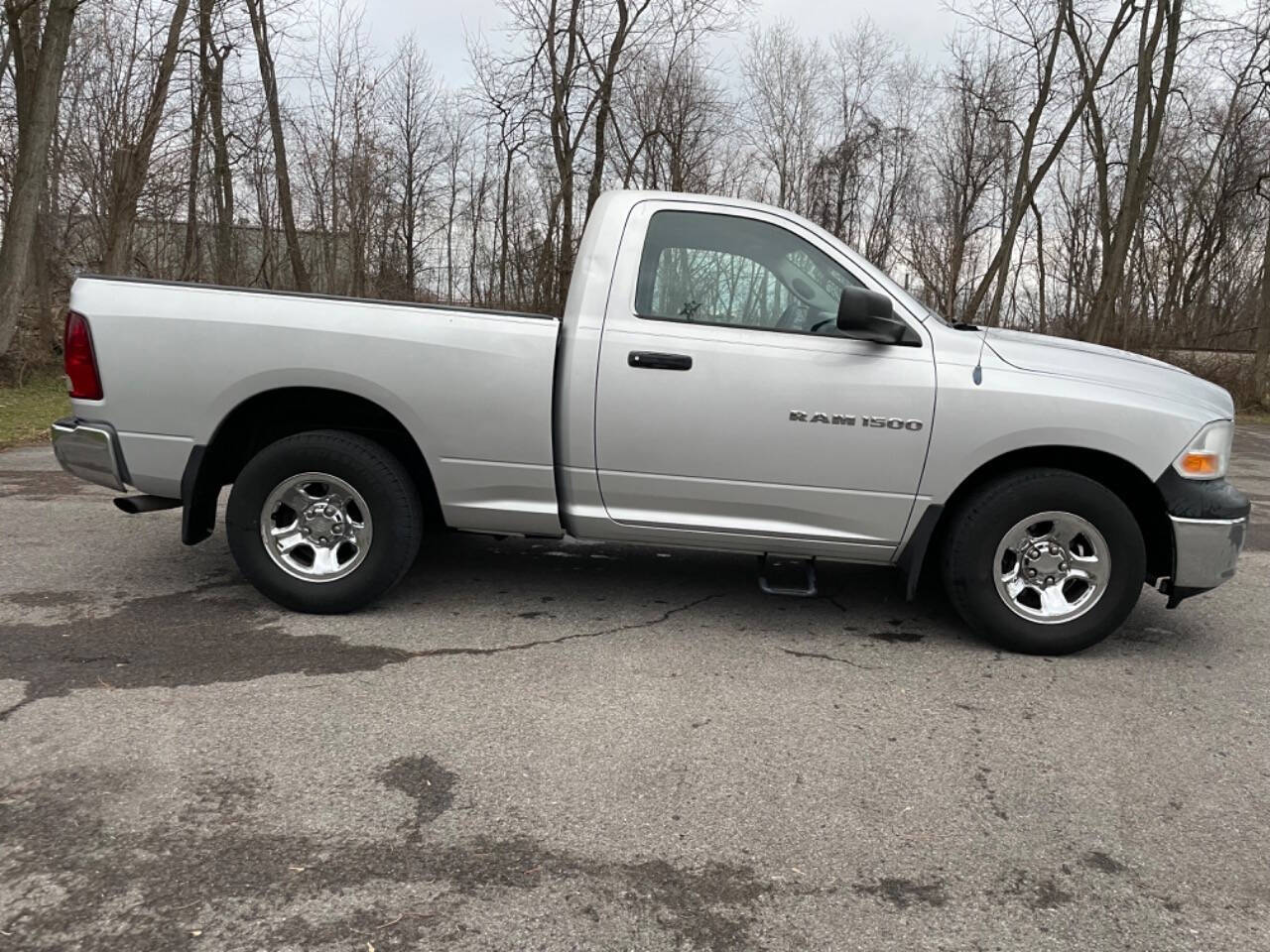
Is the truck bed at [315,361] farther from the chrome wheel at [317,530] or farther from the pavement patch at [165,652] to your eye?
the pavement patch at [165,652]

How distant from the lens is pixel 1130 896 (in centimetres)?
237

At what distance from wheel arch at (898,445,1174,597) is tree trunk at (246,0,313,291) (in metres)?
18.7

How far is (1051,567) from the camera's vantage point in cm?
407

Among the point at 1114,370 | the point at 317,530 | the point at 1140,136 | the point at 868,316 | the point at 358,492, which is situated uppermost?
the point at 1140,136

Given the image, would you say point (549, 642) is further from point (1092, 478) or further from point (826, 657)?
point (1092, 478)

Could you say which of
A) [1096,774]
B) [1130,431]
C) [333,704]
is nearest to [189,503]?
[333,704]

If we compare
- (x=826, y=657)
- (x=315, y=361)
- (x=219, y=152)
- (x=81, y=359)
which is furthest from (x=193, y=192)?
(x=826, y=657)

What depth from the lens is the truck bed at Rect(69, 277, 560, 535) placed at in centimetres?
405

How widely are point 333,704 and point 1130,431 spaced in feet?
11.6

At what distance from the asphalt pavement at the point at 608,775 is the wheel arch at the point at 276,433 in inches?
20.8

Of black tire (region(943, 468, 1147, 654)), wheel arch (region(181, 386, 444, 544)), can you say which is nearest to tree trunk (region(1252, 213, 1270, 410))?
black tire (region(943, 468, 1147, 654))

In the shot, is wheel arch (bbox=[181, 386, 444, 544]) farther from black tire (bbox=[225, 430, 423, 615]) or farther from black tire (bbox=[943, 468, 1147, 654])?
black tire (bbox=[943, 468, 1147, 654])

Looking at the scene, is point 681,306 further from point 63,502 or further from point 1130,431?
point 63,502

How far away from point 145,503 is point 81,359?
737 millimetres
